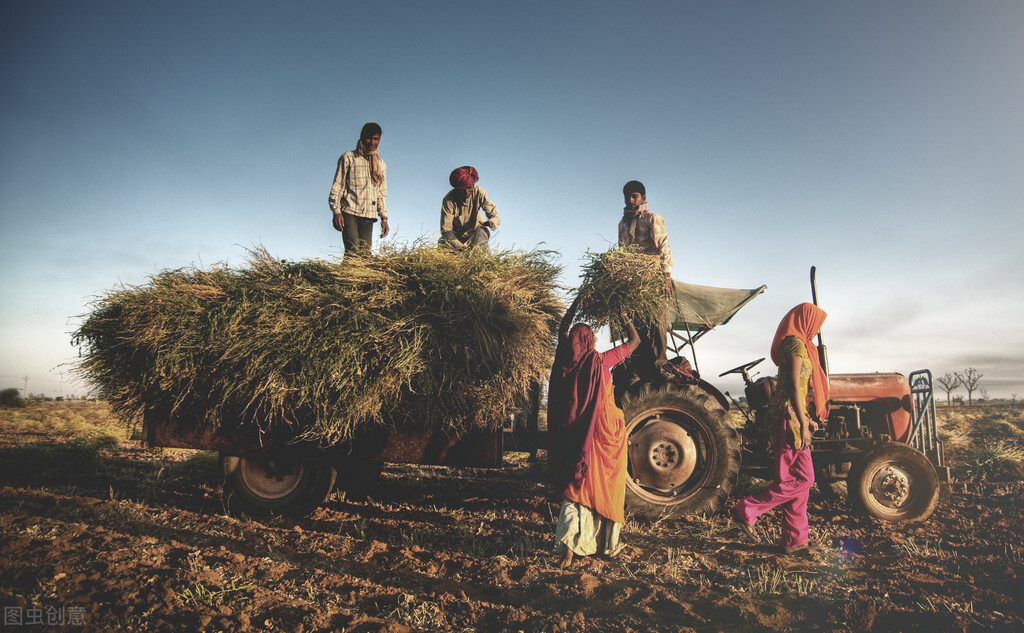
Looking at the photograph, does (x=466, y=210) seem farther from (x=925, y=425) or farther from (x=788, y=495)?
(x=925, y=425)

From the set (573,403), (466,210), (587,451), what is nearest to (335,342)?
(573,403)

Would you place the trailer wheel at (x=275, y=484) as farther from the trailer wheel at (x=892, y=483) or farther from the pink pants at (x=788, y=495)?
the trailer wheel at (x=892, y=483)

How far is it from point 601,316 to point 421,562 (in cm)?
221

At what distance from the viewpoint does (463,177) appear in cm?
499

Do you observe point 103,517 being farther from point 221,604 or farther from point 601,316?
point 601,316

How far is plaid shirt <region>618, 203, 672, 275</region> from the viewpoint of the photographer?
15.0 feet

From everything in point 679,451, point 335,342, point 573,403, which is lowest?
point 679,451

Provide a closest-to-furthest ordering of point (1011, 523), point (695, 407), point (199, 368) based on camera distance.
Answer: point (199, 368) < point (695, 407) < point (1011, 523)

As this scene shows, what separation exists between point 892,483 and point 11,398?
89.5 feet

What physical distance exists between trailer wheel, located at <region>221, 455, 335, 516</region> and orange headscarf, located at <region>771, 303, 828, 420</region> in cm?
410

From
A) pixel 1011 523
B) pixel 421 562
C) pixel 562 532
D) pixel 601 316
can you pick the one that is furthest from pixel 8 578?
pixel 1011 523

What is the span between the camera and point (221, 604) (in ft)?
8.40

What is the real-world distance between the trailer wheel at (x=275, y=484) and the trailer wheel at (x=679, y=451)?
273 centimetres

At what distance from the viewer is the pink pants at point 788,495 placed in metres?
3.77
